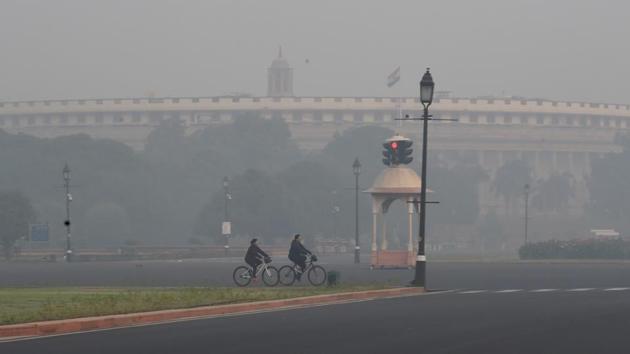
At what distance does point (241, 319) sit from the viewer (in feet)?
90.9

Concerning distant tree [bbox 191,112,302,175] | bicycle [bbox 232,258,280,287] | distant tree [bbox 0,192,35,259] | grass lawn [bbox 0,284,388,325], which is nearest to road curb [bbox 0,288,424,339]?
grass lawn [bbox 0,284,388,325]

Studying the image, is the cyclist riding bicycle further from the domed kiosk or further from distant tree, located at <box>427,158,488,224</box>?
distant tree, located at <box>427,158,488,224</box>

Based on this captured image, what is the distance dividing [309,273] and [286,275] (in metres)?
1.14

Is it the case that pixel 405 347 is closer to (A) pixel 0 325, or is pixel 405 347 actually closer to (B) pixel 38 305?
(A) pixel 0 325

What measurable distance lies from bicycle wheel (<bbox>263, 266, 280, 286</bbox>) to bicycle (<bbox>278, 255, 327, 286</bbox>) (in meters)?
0.16

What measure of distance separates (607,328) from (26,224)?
3000 inches

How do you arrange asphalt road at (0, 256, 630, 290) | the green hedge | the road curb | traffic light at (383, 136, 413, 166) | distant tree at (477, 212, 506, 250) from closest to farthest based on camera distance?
the road curb, asphalt road at (0, 256, 630, 290), traffic light at (383, 136, 413, 166), the green hedge, distant tree at (477, 212, 506, 250)

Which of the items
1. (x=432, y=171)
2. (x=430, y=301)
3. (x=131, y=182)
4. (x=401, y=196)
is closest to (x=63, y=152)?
(x=131, y=182)

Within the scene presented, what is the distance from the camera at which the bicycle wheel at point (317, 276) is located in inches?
1710

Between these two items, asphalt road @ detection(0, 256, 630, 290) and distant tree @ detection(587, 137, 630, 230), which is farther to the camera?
distant tree @ detection(587, 137, 630, 230)

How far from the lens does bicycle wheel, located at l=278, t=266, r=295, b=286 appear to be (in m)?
43.9

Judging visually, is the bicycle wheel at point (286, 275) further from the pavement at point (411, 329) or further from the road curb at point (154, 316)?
the road curb at point (154, 316)

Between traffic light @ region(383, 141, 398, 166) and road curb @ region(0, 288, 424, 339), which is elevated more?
traffic light @ region(383, 141, 398, 166)

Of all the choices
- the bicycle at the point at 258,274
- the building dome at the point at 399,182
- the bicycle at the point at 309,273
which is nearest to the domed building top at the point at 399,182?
the building dome at the point at 399,182
